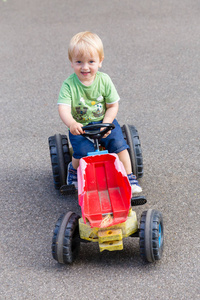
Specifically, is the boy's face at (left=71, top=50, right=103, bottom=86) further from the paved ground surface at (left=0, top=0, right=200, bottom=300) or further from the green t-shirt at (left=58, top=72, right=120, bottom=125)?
the paved ground surface at (left=0, top=0, right=200, bottom=300)

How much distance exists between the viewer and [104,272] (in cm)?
324

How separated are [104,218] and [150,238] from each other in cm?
32

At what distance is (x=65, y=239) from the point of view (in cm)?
318

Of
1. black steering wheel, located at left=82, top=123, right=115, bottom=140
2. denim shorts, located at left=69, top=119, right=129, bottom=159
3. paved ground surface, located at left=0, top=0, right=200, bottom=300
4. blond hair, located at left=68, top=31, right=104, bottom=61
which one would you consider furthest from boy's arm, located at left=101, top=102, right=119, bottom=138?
paved ground surface, located at left=0, top=0, right=200, bottom=300

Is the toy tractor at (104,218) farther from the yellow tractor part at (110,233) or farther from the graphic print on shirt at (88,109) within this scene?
the graphic print on shirt at (88,109)

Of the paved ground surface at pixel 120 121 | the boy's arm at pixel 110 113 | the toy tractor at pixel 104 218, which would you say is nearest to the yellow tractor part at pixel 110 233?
the toy tractor at pixel 104 218

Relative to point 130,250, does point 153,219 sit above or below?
above

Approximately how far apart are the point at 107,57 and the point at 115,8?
7.89 feet

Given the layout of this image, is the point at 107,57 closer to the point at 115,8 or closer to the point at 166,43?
the point at 166,43

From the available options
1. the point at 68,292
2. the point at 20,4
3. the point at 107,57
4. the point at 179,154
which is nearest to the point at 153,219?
the point at 68,292

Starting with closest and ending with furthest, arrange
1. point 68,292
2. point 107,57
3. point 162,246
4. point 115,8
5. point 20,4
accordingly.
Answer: point 68,292
point 162,246
point 107,57
point 115,8
point 20,4

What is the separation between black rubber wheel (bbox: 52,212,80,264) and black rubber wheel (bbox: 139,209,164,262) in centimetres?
44

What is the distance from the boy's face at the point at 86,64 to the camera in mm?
3527

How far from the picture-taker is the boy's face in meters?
3.53
